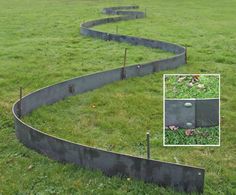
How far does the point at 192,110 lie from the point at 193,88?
0.23m

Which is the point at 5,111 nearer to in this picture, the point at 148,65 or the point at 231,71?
the point at 148,65

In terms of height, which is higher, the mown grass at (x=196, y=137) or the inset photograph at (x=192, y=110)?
the inset photograph at (x=192, y=110)

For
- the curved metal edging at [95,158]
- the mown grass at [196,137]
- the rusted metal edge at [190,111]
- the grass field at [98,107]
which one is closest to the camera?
the rusted metal edge at [190,111]

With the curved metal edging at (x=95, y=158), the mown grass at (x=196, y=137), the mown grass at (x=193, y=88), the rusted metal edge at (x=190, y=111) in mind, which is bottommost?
the curved metal edging at (x=95, y=158)

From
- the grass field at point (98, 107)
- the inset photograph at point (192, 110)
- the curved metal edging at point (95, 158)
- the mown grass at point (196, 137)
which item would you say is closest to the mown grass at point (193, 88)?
the inset photograph at point (192, 110)

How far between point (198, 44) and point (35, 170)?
1025 cm

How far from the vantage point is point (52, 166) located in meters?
5.76

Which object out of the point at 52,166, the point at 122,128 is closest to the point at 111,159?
the point at 52,166

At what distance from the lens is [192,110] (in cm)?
434

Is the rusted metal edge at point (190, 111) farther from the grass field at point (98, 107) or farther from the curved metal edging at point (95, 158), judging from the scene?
the grass field at point (98, 107)

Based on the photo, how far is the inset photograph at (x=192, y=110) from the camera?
4.30 m

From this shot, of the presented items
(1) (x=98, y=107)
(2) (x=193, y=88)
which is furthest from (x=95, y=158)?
(1) (x=98, y=107)

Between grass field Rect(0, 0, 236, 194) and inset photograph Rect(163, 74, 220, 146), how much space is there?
3.40ft

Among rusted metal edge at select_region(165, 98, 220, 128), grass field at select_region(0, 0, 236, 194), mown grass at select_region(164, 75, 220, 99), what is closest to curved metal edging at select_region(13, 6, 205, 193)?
grass field at select_region(0, 0, 236, 194)
